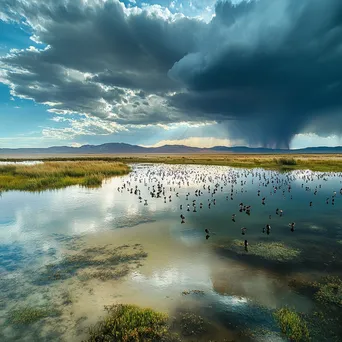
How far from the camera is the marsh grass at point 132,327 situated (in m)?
9.87

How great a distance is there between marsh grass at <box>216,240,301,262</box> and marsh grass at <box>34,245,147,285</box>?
623cm

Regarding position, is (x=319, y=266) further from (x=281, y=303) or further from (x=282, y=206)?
(x=282, y=206)

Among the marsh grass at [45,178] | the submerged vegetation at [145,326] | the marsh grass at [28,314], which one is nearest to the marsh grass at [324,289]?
the submerged vegetation at [145,326]

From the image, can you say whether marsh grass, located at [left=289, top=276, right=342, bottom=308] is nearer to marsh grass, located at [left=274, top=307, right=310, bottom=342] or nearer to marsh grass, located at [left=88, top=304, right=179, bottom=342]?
marsh grass, located at [left=274, top=307, right=310, bottom=342]

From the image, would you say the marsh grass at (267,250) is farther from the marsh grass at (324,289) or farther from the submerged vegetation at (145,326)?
the submerged vegetation at (145,326)

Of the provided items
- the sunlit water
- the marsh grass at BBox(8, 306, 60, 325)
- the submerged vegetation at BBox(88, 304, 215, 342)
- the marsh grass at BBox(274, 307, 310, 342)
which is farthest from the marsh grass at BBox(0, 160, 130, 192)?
the marsh grass at BBox(274, 307, 310, 342)


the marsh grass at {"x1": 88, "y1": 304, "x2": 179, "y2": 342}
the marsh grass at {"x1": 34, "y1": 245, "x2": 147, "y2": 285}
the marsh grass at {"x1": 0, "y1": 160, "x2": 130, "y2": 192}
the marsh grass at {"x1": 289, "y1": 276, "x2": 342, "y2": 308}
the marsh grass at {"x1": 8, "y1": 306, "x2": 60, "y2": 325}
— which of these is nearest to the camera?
the marsh grass at {"x1": 88, "y1": 304, "x2": 179, "y2": 342}

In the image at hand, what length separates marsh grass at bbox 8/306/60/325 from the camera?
35.8 feet

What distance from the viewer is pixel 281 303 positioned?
1194cm

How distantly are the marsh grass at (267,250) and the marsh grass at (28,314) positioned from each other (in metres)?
11.1

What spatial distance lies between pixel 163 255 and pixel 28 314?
833cm

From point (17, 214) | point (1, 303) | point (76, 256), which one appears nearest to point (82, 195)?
point (17, 214)

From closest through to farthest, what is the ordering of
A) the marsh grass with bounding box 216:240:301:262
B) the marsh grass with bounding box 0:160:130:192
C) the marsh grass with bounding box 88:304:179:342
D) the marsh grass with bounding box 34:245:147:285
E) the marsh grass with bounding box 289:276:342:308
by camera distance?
the marsh grass with bounding box 88:304:179:342, the marsh grass with bounding box 289:276:342:308, the marsh grass with bounding box 34:245:147:285, the marsh grass with bounding box 216:240:301:262, the marsh grass with bounding box 0:160:130:192

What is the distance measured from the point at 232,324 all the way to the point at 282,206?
2395 cm
